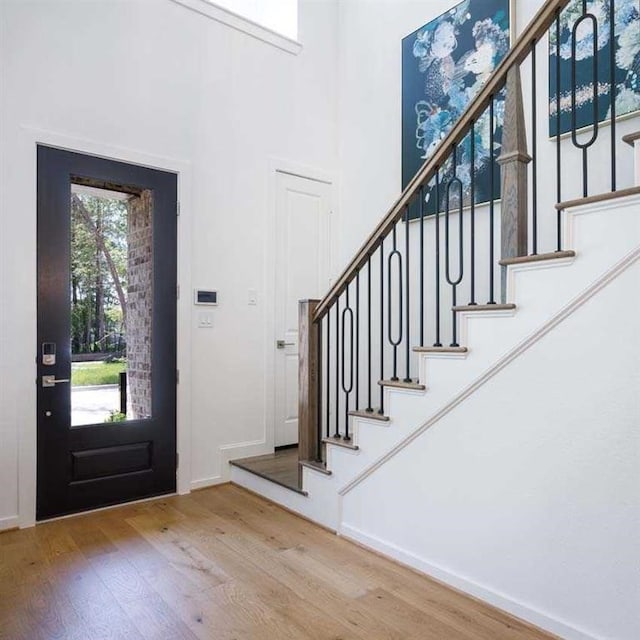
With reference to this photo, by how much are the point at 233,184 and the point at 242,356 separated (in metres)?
1.32

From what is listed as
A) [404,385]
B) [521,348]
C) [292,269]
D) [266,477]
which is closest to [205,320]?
[292,269]

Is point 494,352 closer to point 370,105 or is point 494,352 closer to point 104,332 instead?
point 104,332

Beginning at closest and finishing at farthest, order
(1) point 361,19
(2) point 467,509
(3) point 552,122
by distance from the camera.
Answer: (2) point 467,509, (3) point 552,122, (1) point 361,19

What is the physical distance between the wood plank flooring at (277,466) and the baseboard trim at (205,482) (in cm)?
15

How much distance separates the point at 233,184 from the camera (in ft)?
12.8

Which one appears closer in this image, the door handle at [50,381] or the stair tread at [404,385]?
the stair tread at [404,385]

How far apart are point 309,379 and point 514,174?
159 cm

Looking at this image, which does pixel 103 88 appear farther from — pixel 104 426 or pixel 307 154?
pixel 104 426

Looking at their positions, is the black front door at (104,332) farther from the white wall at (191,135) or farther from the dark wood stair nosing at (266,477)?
the dark wood stair nosing at (266,477)

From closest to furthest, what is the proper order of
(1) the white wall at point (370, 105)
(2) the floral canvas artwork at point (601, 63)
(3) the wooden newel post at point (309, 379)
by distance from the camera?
(2) the floral canvas artwork at point (601, 63) < (3) the wooden newel post at point (309, 379) < (1) the white wall at point (370, 105)

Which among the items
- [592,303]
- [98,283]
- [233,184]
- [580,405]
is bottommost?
[580,405]

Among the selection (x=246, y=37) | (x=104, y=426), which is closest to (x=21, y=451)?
(x=104, y=426)

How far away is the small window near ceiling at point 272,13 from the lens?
4.04 m

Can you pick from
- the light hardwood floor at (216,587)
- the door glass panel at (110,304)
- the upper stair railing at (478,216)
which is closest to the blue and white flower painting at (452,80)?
the upper stair railing at (478,216)
